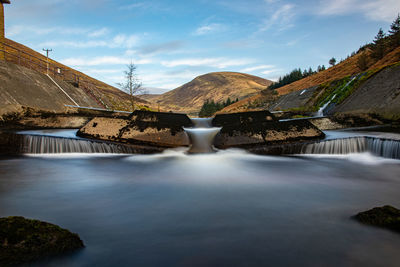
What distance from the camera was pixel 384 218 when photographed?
324 centimetres

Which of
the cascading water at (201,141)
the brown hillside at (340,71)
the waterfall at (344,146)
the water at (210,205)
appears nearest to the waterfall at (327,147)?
the waterfall at (344,146)

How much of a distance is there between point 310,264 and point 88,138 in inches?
367

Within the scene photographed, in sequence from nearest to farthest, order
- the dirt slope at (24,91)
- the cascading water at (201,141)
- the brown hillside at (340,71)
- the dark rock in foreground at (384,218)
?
the dark rock in foreground at (384,218) → the cascading water at (201,141) → the dirt slope at (24,91) → the brown hillside at (340,71)

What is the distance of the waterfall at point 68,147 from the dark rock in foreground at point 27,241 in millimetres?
6815

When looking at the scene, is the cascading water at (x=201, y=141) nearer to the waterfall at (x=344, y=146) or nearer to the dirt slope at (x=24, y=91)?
the waterfall at (x=344, y=146)

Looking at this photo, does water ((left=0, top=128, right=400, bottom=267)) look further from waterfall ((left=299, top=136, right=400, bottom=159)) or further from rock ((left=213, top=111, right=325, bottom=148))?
rock ((left=213, top=111, right=325, bottom=148))

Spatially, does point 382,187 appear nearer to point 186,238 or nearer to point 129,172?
point 186,238

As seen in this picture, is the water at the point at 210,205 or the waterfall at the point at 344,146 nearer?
the water at the point at 210,205

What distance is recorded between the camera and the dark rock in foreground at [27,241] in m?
2.16

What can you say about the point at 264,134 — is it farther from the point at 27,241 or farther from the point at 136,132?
the point at 27,241

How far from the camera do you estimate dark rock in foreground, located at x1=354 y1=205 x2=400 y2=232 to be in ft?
10.2

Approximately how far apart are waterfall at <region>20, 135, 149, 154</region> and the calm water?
25.0 inches

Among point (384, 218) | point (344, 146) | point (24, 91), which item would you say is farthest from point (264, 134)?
point (24, 91)

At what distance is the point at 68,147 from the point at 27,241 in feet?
25.8
